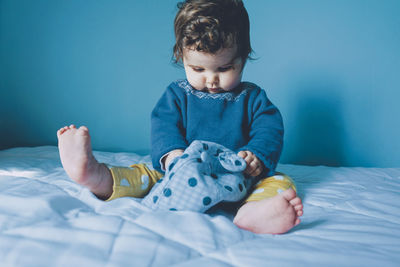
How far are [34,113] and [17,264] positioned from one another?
138 cm

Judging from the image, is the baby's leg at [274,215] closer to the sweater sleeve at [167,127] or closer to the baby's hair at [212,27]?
the sweater sleeve at [167,127]

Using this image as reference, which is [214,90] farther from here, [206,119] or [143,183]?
[143,183]

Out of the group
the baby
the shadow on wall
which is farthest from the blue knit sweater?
the shadow on wall

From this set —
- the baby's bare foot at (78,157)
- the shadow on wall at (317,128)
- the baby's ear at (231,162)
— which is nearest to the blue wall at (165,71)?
the shadow on wall at (317,128)

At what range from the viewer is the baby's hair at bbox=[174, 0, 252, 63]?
2.68 feet

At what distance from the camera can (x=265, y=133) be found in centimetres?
89

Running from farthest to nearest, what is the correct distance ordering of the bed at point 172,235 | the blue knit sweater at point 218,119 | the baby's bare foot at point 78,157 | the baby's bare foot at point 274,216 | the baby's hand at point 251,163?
the blue knit sweater at point 218,119, the baby's hand at point 251,163, the baby's bare foot at point 78,157, the baby's bare foot at point 274,216, the bed at point 172,235

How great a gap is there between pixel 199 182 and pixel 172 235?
0.17m

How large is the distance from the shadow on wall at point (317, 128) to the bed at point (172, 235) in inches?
24.0

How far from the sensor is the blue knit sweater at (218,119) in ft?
2.93

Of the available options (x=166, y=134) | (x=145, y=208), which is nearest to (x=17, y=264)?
(x=145, y=208)

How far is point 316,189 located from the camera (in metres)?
0.88

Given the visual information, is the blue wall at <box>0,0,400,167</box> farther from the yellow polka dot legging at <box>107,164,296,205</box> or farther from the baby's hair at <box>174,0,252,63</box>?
the yellow polka dot legging at <box>107,164,296,205</box>

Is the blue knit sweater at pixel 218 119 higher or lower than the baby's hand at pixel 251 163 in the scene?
higher
